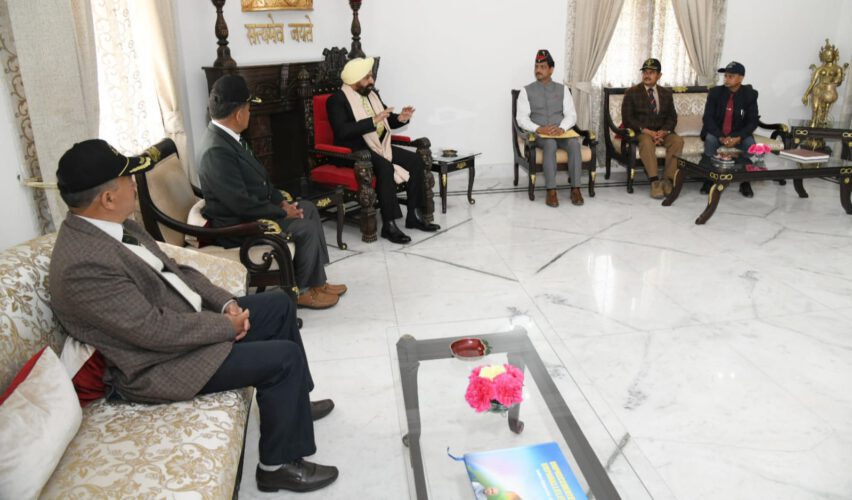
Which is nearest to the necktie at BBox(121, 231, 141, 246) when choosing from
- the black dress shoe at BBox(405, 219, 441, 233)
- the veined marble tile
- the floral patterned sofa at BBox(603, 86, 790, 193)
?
the veined marble tile

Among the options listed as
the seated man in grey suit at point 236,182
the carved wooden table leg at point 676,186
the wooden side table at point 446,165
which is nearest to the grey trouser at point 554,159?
the wooden side table at point 446,165

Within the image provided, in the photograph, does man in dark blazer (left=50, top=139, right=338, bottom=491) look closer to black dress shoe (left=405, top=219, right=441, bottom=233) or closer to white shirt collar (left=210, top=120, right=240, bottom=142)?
white shirt collar (left=210, top=120, right=240, bottom=142)

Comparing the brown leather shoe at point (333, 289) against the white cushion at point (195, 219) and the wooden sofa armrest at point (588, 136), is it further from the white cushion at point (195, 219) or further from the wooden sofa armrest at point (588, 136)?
the wooden sofa armrest at point (588, 136)

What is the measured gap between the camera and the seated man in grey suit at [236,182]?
3.13 metres

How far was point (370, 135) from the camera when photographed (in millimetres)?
4727

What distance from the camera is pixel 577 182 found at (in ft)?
18.2

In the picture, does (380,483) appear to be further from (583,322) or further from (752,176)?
(752,176)

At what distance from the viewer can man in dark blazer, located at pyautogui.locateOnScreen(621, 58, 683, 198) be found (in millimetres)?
5664

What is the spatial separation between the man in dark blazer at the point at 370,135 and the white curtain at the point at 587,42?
2167 mm

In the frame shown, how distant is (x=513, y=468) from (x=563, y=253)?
2.74 meters

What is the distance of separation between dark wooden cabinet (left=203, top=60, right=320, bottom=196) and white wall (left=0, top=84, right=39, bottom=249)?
2075 millimetres

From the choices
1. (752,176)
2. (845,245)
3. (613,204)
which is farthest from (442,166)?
(845,245)

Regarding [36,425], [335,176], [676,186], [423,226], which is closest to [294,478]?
[36,425]

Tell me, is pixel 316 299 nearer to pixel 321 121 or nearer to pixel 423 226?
pixel 423 226
